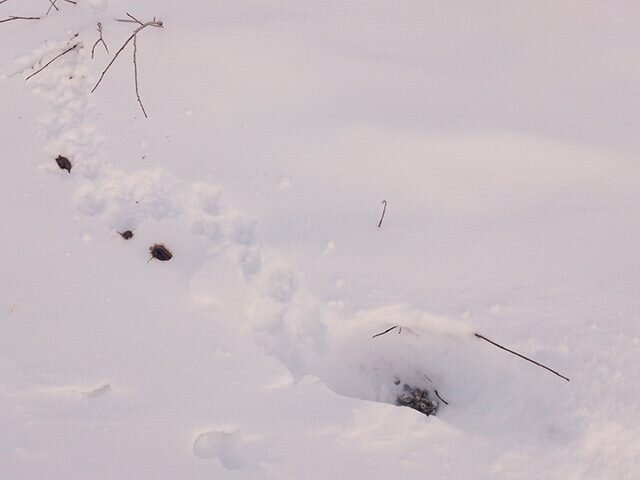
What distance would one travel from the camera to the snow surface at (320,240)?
1554 millimetres

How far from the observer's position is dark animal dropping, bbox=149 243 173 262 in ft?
5.62

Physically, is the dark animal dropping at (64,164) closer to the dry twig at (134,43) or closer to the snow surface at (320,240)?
the snow surface at (320,240)

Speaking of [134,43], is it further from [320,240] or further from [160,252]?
[320,240]

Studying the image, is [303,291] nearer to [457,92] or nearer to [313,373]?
[313,373]

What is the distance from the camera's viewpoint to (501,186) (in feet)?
5.74

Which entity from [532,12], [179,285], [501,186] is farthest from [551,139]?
[179,285]

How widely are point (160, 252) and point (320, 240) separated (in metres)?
0.48

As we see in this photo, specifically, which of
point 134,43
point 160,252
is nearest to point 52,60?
point 134,43

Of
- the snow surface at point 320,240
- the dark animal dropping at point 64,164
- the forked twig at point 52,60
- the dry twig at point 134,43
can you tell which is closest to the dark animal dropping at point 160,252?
the snow surface at point 320,240

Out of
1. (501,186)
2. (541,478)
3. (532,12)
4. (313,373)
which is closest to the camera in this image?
(541,478)

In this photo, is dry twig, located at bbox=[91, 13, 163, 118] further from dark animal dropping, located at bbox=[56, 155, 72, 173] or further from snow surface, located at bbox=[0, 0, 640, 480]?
dark animal dropping, located at bbox=[56, 155, 72, 173]

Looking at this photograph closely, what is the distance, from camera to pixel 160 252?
1.71 m

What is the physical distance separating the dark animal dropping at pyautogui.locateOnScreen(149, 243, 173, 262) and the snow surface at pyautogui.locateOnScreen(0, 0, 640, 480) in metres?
0.03

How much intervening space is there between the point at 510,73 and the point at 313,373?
44.4 inches
